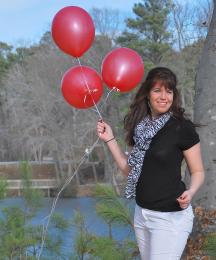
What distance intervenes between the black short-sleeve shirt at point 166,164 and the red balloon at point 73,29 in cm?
89

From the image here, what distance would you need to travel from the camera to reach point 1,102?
33.1m

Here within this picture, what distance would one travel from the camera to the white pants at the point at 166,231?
2.05 m

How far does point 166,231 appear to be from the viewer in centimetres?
205

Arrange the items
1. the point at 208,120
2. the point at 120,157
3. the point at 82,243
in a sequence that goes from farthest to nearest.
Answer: the point at 82,243 → the point at 208,120 → the point at 120,157

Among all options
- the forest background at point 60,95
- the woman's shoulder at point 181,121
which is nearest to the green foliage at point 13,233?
the woman's shoulder at point 181,121

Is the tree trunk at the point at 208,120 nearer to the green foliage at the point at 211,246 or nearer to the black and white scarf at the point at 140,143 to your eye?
the green foliage at the point at 211,246

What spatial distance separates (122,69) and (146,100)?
18.2 inches

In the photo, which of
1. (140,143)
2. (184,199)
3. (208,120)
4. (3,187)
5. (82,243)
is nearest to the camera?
(184,199)

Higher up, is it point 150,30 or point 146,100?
point 150,30

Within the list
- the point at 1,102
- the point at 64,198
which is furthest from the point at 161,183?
the point at 1,102

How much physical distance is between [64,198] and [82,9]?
58.7 feet

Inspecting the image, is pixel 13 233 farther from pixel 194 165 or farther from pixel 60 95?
pixel 60 95

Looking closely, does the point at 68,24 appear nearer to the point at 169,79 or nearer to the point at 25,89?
the point at 169,79

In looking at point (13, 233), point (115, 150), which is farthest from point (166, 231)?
point (13, 233)
